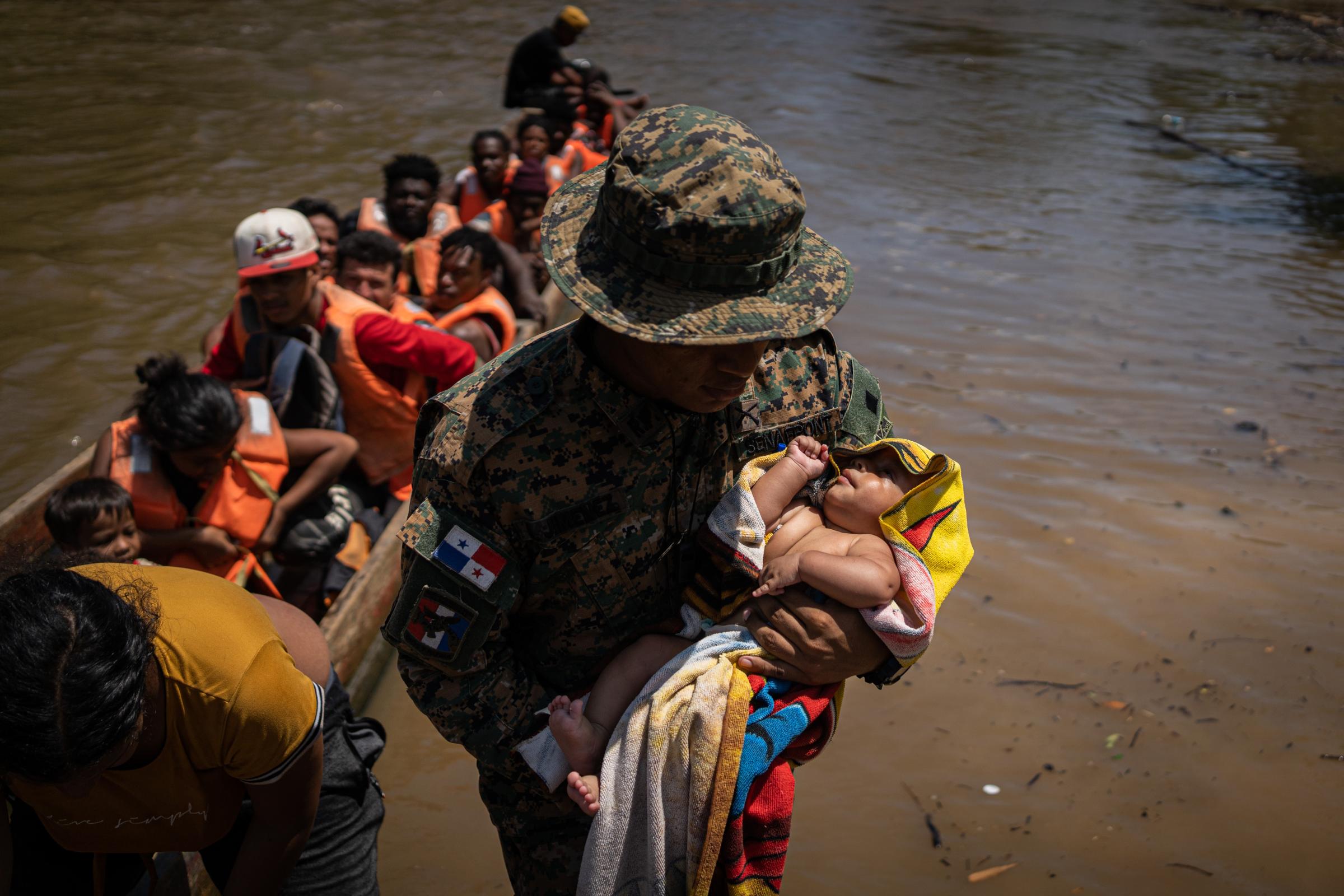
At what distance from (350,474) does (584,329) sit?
3.14 metres

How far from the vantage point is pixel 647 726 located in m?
1.88

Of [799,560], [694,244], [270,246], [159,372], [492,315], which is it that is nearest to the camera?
[694,244]

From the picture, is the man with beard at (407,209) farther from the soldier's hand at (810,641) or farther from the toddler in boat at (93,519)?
the soldier's hand at (810,641)

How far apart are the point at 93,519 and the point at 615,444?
2368 mm

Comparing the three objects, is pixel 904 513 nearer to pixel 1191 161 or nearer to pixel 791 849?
pixel 791 849

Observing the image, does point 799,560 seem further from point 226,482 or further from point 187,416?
point 226,482

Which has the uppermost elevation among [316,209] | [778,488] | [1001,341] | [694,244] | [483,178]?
[694,244]

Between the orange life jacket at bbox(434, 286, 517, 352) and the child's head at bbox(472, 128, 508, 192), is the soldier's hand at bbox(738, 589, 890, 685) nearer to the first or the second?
the orange life jacket at bbox(434, 286, 517, 352)

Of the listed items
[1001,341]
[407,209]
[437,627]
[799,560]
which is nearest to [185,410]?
[437,627]

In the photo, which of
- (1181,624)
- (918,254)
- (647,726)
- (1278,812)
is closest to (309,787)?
(647,726)

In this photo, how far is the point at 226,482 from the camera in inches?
145

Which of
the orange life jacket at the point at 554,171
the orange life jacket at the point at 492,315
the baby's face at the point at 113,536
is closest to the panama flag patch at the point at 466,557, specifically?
the baby's face at the point at 113,536

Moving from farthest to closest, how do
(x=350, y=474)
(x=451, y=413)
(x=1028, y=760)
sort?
(x=350, y=474)
(x=1028, y=760)
(x=451, y=413)

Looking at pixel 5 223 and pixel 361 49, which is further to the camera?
pixel 361 49
